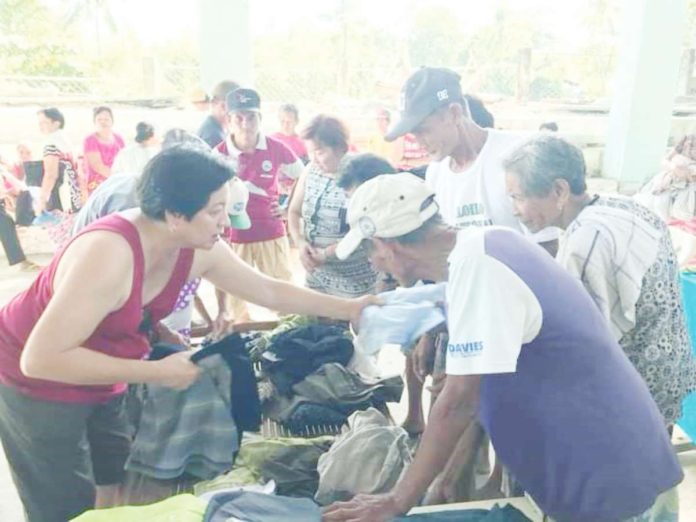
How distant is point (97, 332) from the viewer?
1.67 m

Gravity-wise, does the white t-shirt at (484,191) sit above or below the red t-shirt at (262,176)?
above

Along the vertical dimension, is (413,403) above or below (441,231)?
below

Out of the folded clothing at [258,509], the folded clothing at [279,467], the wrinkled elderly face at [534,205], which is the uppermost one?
the wrinkled elderly face at [534,205]

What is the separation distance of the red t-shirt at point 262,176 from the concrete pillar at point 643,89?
5.27 meters

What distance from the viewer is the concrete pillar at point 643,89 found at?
24.8 ft

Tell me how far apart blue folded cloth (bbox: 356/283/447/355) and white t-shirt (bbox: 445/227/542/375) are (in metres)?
0.56

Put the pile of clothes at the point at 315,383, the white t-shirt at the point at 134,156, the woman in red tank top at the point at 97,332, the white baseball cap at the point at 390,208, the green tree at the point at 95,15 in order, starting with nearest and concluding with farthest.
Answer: the woman in red tank top at the point at 97,332 → the white baseball cap at the point at 390,208 → the pile of clothes at the point at 315,383 → the white t-shirt at the point at 134,156 → the green tree at the point at 95,15

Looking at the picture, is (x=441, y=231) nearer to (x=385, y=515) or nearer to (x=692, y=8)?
(x=385, y=515)

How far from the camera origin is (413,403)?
2.84 m

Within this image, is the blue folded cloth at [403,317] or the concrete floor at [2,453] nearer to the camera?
the blue folded cloth at [403,317]

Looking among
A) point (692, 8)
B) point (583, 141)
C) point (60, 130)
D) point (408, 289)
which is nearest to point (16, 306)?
point (408, 289)

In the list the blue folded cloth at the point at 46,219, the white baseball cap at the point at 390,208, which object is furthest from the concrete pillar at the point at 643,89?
the white baseball cap at the point at 390,208

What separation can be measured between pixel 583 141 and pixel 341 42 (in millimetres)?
10636

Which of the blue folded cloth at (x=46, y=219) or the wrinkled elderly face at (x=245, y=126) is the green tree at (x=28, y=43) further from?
the wrinkled elderly face at (x=245, y=126)
